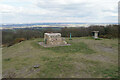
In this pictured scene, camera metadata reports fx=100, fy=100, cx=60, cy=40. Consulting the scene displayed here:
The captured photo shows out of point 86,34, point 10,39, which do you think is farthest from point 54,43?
point 86,34

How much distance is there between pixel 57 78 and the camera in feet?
16.6

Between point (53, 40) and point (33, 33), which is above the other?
point (33, 33)

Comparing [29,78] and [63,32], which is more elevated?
[63,32]

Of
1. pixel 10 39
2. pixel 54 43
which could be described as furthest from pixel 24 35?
pixel 54 43

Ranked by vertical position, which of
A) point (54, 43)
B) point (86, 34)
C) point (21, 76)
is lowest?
point (21, 76)

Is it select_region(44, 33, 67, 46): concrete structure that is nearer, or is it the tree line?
select_region(44, 33, 67, 46): concrete structure

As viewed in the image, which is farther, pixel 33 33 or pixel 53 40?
pixel 33 33

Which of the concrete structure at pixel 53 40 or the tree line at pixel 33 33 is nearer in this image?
the concrete structure at pixel 53 40

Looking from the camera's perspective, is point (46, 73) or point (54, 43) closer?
point (46, 73)

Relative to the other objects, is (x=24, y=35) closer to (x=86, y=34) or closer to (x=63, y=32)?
(x=63, y=32)

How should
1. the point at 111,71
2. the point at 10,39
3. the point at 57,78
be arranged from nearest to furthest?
the point at 57,78, the point at 111,71, the point at 10,39

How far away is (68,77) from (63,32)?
23.5 m

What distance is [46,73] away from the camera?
221 inches

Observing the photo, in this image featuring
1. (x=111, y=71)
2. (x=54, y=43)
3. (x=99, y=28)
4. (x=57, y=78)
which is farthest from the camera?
(x=99, y=28)
